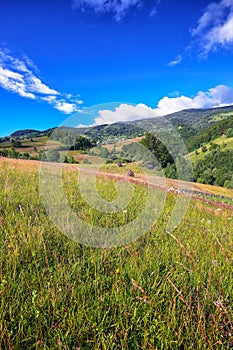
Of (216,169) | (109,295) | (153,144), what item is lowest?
(109,295)

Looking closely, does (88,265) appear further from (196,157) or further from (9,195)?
(196,157)

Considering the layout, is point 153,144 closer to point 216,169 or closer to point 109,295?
point 109,295

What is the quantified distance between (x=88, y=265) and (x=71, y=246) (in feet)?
2.00

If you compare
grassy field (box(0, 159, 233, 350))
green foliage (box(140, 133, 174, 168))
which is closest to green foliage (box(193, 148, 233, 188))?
green foliage (box(140, 133, 174, 168))

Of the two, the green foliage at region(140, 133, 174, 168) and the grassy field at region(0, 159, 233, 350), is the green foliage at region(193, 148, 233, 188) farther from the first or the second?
the grassy field at region(0, 159, 233, 350)

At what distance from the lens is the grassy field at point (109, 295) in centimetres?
202

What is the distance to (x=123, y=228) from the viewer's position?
451 centimetres

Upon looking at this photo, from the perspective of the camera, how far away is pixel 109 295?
252cm

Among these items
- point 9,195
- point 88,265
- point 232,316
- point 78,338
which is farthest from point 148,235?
point 9,195

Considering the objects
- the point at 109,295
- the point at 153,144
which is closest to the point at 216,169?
the point at 153,144

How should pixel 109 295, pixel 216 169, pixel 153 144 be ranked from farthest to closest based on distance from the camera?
pixel 216 169 → pixel 153 144 → pixel 109 295

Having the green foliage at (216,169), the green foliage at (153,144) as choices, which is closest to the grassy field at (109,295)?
the green foliage at (153,144)

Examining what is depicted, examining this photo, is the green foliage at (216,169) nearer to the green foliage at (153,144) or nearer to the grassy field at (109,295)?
the green foliage at (153,144)

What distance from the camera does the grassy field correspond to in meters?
2.02
